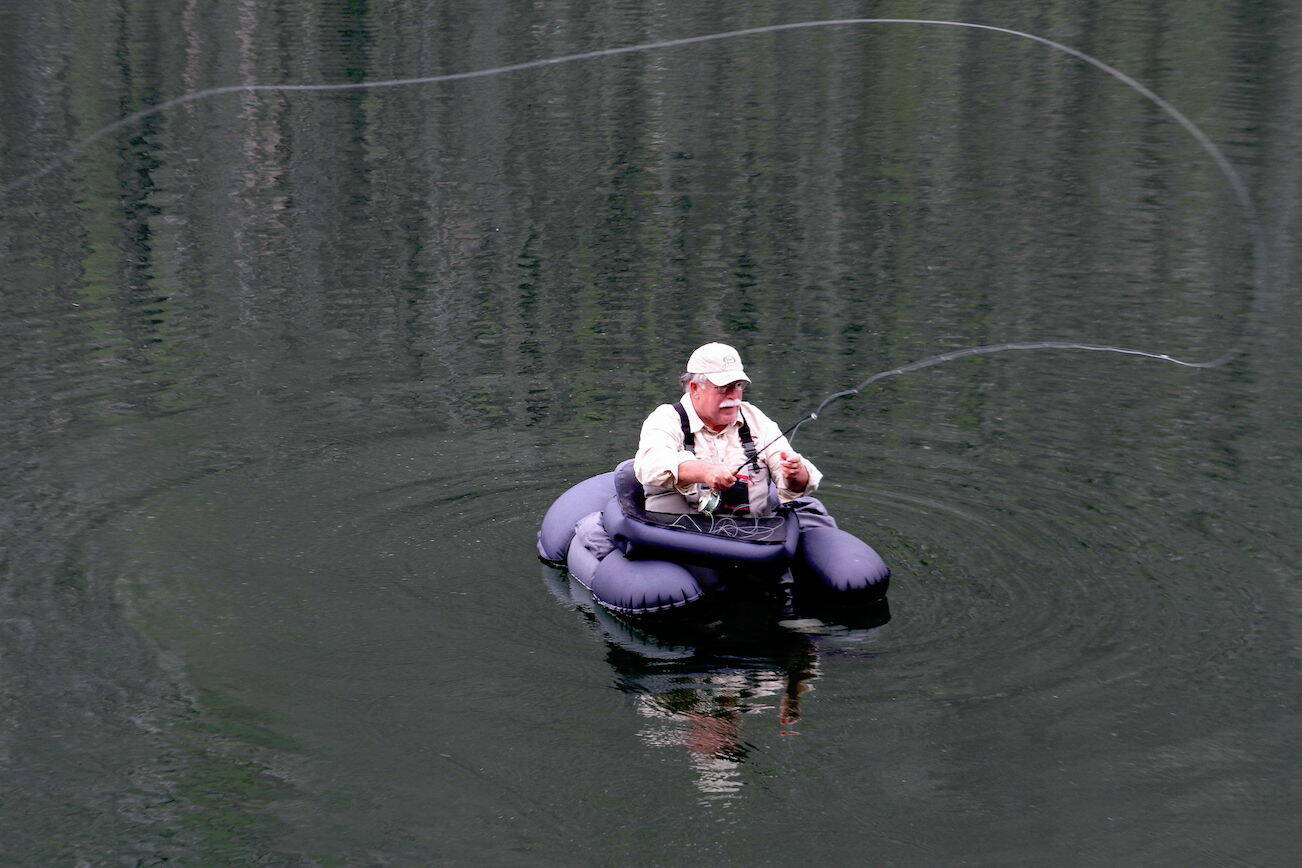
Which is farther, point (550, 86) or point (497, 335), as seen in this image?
point (550, 86)

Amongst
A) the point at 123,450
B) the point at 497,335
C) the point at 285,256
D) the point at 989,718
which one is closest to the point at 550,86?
→ the point at 285,256

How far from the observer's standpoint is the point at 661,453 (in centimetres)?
881

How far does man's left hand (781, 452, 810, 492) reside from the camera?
348 inches

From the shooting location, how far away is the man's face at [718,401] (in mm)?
8812

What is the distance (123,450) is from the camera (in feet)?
36.9

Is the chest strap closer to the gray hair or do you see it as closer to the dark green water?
the gray hair

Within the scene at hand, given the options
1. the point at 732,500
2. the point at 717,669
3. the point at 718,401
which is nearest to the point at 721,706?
the point at 717,669

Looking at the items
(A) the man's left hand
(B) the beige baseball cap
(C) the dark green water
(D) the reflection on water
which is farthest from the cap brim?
(C) the dark green water

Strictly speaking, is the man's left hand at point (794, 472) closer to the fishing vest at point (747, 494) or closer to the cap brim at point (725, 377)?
the fishing vest at point (747, 494)

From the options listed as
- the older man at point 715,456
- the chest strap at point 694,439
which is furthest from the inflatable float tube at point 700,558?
the chest strap at point 694,439

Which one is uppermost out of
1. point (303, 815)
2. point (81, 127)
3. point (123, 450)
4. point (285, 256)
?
point (81, 127)

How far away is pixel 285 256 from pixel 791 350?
20.9 feet

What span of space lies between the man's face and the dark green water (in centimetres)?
129

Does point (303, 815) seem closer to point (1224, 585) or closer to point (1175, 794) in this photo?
point (1175, 794)
